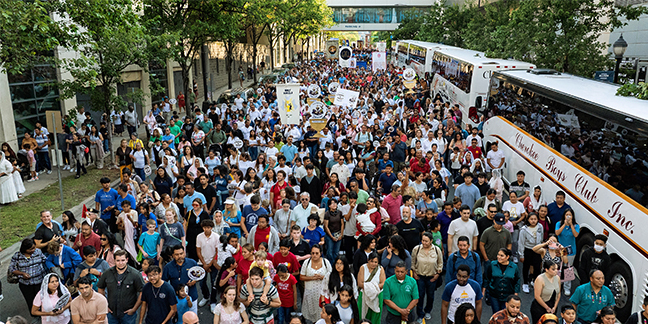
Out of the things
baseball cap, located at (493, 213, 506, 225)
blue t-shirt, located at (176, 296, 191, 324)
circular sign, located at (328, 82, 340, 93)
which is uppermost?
circular sign, located at (328, 82, 340, 93)

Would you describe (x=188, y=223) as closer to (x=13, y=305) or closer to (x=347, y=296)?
(x=13, y=305)

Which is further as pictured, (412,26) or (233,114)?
(412,26)

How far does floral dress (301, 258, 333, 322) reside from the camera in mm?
6906

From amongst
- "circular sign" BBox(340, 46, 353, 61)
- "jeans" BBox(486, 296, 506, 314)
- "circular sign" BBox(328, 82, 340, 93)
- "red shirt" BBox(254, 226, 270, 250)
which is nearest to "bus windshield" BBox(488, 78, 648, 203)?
"jeans" BBox(486, 296, 506, 314)

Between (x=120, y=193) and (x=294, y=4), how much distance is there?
40.9m

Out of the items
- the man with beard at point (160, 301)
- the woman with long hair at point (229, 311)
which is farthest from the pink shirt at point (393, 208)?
the man with beard at point (160, 301)

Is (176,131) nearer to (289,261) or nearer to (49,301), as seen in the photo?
(49,301)

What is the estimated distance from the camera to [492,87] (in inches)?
658

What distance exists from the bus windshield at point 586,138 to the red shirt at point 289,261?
501 cm

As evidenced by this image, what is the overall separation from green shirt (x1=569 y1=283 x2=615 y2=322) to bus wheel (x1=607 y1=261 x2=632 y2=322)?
139 centimetres

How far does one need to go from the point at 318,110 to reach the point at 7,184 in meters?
8.47

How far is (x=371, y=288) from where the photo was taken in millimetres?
6504

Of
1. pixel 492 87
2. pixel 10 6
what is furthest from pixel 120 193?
pixel 492 87

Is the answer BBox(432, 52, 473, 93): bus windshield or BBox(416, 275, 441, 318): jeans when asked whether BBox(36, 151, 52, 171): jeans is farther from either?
BBox(432, 52, 473, 93): bus windshield
